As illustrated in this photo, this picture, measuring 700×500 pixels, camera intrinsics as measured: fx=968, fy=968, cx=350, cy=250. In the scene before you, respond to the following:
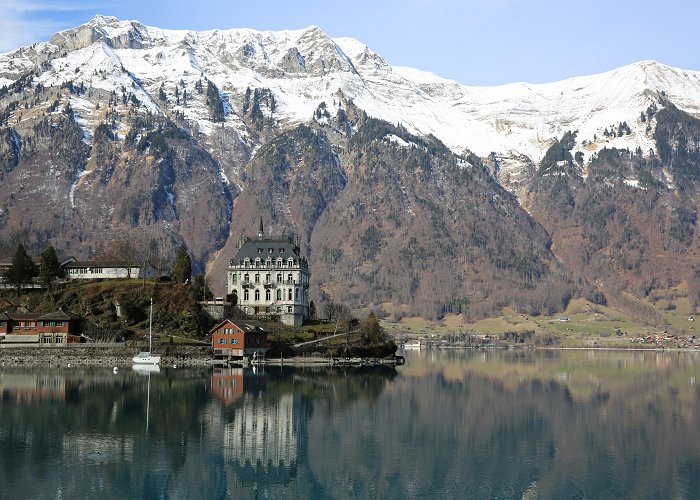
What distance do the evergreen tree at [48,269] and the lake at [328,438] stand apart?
120 ft

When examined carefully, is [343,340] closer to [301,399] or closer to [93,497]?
[301,399]

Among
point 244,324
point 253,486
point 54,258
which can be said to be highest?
point 54,258

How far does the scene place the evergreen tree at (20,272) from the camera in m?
168

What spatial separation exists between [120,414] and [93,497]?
32.4 metres

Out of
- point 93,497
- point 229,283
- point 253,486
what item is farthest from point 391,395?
point 229,283

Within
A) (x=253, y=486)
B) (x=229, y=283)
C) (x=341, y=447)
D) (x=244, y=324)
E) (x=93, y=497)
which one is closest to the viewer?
(x=93, y=497)

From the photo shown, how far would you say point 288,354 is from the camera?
161m

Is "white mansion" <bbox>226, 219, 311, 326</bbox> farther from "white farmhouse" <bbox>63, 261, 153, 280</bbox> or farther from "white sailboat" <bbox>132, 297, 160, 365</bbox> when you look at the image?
"white sailboat" <bbox>132, 297, 160, 365</bbox>

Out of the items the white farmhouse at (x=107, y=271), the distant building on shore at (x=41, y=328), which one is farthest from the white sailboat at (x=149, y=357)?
the white farmhouse at (x=107, y=271)

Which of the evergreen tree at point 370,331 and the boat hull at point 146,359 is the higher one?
the evergreen tree at point 370,331

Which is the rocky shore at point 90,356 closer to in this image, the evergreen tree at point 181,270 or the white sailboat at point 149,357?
the white sailboat at point 149,357

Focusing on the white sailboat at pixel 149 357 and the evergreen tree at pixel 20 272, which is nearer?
the white sailboat at pixel 149 357

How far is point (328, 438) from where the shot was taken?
8450cm

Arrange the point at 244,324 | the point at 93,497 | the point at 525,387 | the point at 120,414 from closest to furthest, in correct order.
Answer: the point at 93,497
the point at 120,414
the point at 525,387
the point at 244,324
